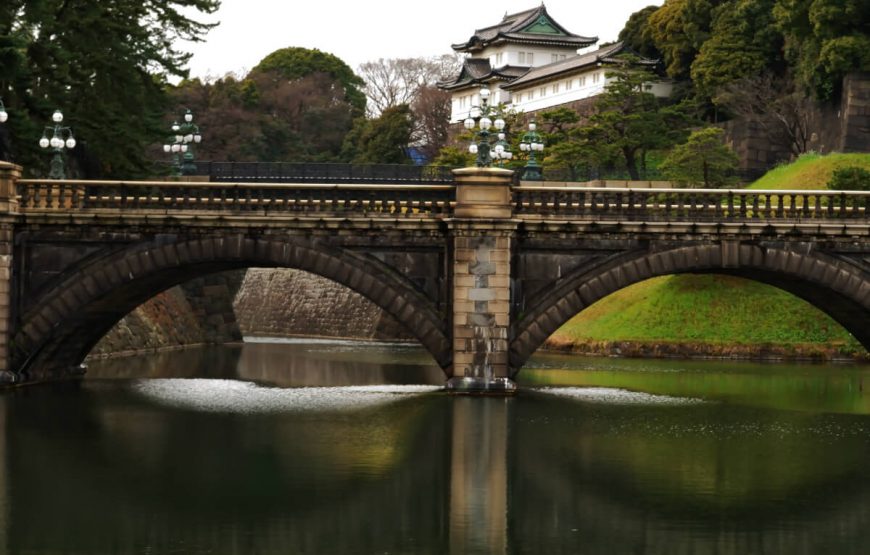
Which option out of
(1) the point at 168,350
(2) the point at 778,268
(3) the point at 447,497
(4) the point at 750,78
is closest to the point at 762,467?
(3) the point at 447,497

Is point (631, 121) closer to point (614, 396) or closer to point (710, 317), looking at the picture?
point (710, 317)

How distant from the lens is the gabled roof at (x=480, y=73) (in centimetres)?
12319

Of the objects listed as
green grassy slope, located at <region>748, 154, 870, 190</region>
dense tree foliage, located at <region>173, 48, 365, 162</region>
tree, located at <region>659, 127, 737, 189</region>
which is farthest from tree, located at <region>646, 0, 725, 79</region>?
dense tree foliage, located at <region>173, 48, 365, 162</region>

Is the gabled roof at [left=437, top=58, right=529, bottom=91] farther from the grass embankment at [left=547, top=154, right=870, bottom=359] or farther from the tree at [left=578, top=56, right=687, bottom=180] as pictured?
the grass embankment at [left=547, top=154, right=870, bottom=359]

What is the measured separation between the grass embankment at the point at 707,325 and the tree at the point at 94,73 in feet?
71.6

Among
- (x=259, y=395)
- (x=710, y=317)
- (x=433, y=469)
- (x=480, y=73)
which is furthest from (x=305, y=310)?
(x=433, y=469)

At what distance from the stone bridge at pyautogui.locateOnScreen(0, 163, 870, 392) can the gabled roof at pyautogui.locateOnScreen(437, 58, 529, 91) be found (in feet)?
256

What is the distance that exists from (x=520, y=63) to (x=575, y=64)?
1908cm

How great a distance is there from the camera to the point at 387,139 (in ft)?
391

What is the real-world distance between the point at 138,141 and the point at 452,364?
996 inches

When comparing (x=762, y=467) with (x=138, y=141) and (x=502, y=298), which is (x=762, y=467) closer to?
(x=502, y=298)

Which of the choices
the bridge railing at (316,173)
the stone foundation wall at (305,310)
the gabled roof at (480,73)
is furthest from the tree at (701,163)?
the gabled roof at (480,73)

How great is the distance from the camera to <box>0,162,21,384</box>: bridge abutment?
149 ft

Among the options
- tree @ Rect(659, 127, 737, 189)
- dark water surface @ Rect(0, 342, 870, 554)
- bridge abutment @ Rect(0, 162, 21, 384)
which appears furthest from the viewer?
tree @ Rect(659, 127, 737, 189)
